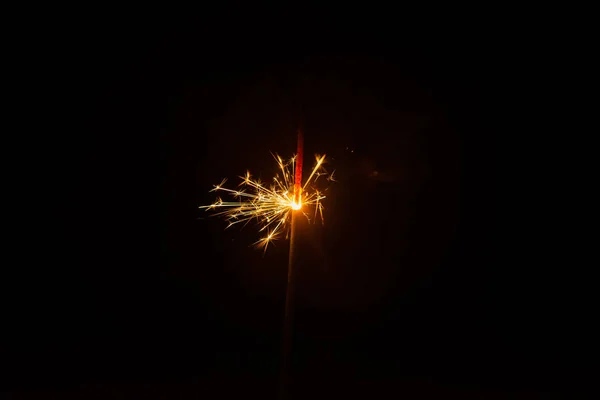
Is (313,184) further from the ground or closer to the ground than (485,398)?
further from the ground

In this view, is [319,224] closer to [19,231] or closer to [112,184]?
[112,184]

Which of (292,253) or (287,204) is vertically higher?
(287,204)

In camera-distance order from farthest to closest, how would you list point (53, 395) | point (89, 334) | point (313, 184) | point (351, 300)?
point (351, 300), point (89, 334), point (53, 395), point (313, 184)

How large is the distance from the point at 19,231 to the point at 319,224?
6.37m

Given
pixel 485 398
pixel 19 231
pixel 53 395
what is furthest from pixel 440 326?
pixel 19 231

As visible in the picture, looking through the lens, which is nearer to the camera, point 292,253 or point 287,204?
point 292,253

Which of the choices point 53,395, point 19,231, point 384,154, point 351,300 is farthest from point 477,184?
point 19,231

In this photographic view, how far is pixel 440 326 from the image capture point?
7109mm

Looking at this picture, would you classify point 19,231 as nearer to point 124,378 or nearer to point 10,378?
point 10,378

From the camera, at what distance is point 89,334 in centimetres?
686

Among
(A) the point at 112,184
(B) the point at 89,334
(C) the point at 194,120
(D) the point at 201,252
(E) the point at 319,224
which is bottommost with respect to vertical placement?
(B) the point at 89,334

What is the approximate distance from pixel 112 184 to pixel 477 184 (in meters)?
7.70

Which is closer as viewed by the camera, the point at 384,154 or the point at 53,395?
the point at 53,395

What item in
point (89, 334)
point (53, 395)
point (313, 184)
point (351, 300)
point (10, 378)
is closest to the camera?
point (313, 184)
